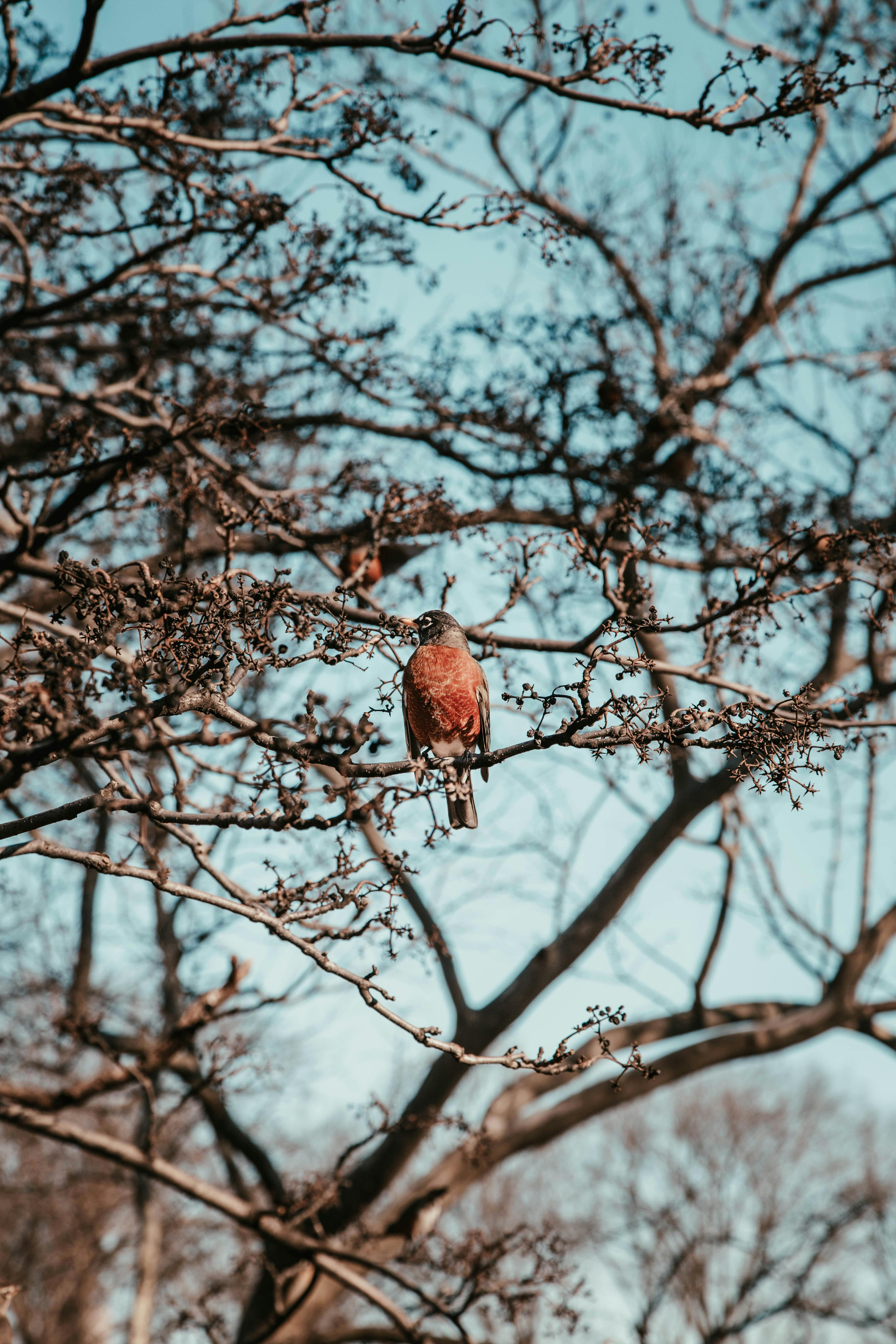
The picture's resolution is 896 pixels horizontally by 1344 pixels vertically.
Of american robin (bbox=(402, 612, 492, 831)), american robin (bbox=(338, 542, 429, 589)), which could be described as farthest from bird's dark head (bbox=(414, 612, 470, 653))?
american robin (bbox=(338, 542, 429, 589))

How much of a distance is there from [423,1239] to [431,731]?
109 inches

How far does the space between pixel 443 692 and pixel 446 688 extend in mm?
21

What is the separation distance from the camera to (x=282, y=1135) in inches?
632

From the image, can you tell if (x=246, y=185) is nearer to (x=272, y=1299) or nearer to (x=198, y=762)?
(x=198, y=762)

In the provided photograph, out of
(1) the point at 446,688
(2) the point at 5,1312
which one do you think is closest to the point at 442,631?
(1) the point at 446,688

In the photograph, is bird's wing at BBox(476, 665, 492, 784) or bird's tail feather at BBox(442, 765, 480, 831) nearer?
bird's tail feather at BBox(442, 765, 480, 831)

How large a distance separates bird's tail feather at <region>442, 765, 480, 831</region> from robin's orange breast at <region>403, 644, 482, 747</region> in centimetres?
37

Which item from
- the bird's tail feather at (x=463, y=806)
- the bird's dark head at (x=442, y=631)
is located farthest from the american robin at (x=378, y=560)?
the bird's tail feather at (x=463, y=806)

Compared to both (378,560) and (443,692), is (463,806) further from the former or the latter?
(378,560)

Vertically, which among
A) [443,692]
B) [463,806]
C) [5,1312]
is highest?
[443,692]

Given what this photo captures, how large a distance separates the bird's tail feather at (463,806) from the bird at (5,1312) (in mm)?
2358

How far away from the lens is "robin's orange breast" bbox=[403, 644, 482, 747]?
433 cm

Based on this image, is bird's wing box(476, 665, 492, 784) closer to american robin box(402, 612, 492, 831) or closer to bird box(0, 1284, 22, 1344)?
american robin box(402, 612, 492, 831)

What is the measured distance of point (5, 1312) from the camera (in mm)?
3941
